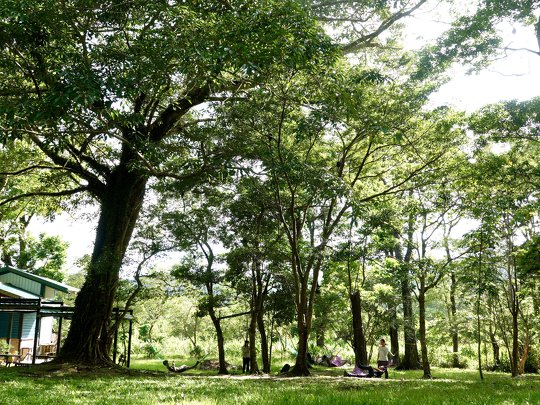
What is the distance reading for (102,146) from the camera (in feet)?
56.1

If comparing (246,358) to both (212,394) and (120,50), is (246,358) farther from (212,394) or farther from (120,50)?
(120,50)

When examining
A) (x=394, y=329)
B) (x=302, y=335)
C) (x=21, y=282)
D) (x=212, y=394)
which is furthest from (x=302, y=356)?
(x=21, y=282)

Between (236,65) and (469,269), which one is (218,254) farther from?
(236,65)

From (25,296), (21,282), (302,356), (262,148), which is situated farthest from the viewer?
(21,282)

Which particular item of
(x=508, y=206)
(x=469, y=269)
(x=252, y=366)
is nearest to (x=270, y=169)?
(x=508, y=206)

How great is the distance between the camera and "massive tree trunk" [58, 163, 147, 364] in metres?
13.4

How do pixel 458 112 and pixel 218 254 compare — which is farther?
pixel 218 254

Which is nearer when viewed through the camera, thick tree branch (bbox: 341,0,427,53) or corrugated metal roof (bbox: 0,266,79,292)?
thick tree branch (bbox: 341,0,427,53)

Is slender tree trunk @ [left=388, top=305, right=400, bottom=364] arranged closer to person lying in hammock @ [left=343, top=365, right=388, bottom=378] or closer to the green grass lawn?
person lying in hammock @ [left=343, top=365, right=388, bottom=378]

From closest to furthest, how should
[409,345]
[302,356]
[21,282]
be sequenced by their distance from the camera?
[302,356] < [21,282] < [409,345]

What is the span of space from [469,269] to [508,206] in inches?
116

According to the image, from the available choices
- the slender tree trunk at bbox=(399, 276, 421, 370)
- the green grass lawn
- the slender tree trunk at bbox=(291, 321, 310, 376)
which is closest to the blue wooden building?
the green grass lawn

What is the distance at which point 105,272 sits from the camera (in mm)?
13922

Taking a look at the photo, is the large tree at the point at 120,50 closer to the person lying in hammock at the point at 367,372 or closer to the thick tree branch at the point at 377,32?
the thick tree branch at the point at 377,32
